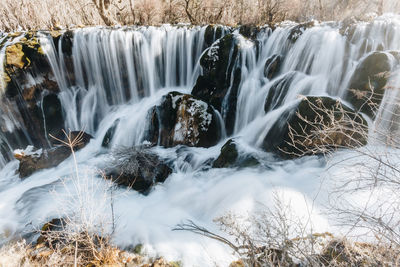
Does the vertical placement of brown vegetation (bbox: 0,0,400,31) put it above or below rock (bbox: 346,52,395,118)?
above

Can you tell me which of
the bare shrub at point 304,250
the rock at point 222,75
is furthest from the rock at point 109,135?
the bare shrub at point 304,250

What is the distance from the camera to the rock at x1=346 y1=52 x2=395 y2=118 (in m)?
5.04

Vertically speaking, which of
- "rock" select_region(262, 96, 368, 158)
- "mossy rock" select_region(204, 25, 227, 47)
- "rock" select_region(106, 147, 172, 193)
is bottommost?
"rock" select_region(106, 147, 172, 193)

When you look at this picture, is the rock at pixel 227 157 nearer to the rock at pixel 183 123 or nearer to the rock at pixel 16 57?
the rock at pixel 183 123

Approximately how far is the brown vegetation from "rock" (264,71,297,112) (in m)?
5.78

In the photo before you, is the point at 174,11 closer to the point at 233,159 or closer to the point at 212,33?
the point at 212,33

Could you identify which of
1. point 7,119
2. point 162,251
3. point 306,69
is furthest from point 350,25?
point 7,119

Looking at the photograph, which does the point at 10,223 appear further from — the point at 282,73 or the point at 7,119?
the point at 282,73

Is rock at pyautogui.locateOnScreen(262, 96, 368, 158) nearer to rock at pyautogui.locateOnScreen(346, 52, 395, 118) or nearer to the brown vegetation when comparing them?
rock at pyautogui.locateOnScreen(346, 52, 395, 118)

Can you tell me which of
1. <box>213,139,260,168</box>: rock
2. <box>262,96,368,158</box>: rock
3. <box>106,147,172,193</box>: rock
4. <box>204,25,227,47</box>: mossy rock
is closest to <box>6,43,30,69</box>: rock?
<box>106,147,172,193</box>: rock

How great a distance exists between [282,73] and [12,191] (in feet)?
30.2

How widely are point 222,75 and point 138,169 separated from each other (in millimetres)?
4585

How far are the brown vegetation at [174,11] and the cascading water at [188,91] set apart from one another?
→ 2856 mm

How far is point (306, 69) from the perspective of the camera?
6.95 meters
